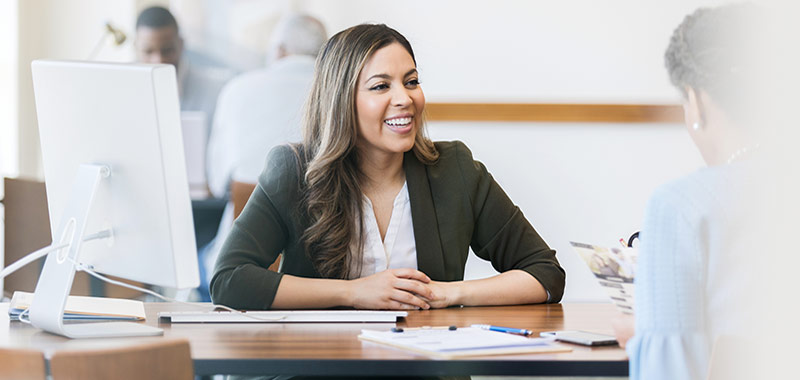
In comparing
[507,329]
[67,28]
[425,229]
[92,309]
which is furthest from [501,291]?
[67,28]

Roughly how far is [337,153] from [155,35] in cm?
279

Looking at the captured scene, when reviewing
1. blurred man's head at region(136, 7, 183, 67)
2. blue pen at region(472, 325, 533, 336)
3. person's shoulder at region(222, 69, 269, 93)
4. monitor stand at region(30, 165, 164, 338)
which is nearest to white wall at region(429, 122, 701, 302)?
person's shoulder at region(222, 69, 269, 93)

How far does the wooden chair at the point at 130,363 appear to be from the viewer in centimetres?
105

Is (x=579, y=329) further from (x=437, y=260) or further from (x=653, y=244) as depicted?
(x=437, y=260)

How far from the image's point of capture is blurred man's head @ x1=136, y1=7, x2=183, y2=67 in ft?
14.7

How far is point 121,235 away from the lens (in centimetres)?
149

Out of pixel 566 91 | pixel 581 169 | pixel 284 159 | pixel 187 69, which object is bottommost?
pixel 284 159

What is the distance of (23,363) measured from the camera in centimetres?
107

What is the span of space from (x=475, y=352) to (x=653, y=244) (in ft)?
0.97

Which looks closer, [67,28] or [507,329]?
[507,329]

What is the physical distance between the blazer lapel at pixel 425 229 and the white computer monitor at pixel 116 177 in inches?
26.1

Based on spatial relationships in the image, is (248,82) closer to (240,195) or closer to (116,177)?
(240,195)

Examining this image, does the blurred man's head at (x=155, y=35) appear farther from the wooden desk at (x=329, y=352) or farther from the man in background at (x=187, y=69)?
the wooden desk at (x=329, y=352)

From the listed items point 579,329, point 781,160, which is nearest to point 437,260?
point 579,329
